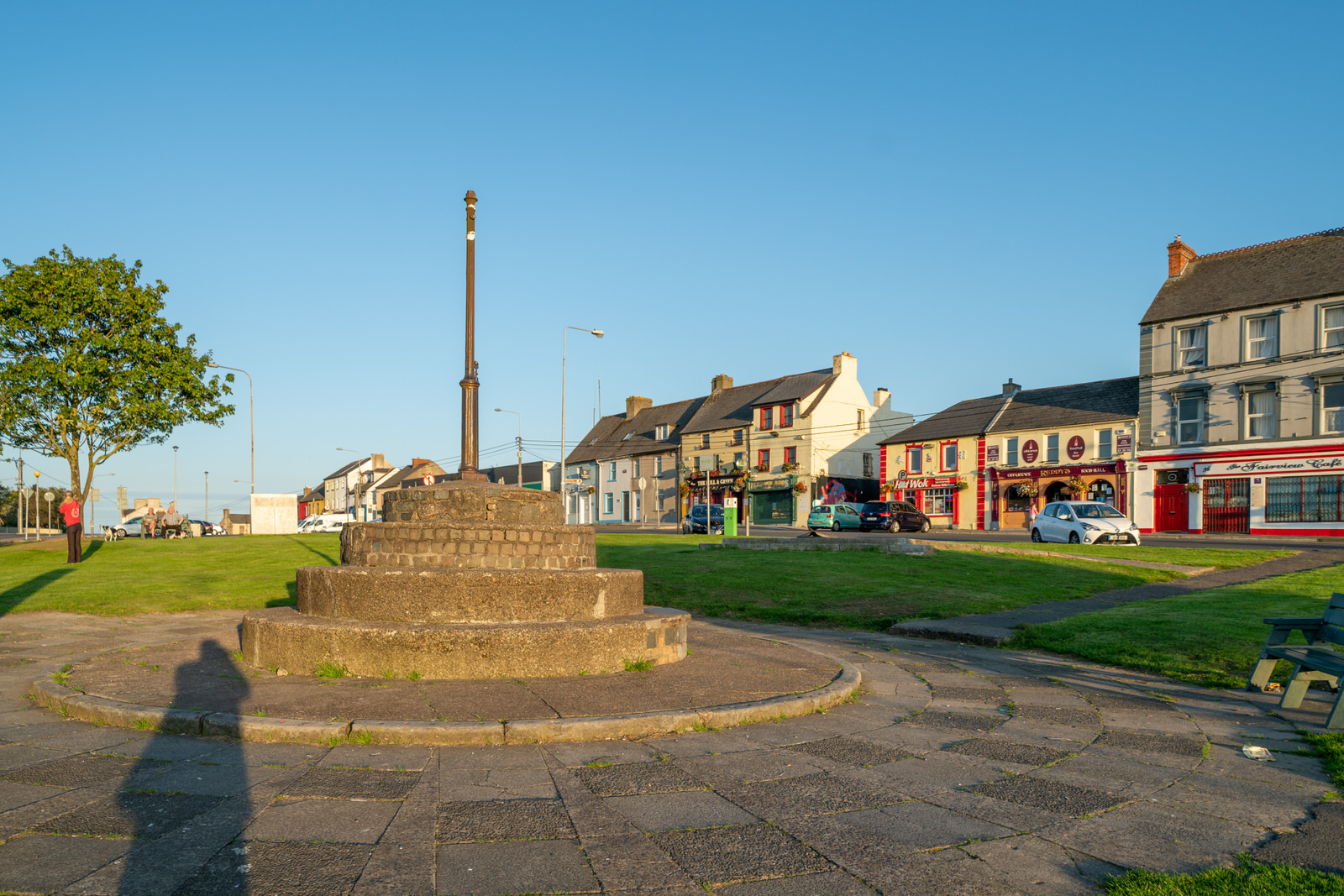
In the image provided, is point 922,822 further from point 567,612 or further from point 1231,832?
point 567,612

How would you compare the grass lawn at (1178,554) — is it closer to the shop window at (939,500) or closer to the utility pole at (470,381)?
the utility pole at (470,381)

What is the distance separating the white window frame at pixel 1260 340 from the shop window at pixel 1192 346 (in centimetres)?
154

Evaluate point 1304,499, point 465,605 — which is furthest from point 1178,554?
point 465,605

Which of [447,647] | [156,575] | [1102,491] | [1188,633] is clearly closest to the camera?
[447,647]

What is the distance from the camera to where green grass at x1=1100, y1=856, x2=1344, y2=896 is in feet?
9.85

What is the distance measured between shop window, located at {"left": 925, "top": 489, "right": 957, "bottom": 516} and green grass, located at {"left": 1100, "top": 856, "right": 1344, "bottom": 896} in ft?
149

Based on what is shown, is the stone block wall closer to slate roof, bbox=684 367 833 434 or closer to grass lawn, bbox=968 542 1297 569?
grass lawn, bbox=968 542 1297 569

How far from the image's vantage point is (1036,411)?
43.9 m

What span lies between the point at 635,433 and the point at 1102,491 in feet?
123

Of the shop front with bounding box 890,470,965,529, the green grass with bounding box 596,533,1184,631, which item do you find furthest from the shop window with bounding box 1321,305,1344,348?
the green grass with bounding box 596,533,1184,631

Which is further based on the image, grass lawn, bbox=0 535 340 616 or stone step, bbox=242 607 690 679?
grass lawn, bbox=0 535 340 616

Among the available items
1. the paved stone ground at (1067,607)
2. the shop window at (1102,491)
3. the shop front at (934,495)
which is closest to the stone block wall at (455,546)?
the paved stone ground at (1067,607)

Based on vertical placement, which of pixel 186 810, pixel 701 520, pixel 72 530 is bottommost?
pixel 701 520

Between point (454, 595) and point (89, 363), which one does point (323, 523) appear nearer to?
point (89, 363)
